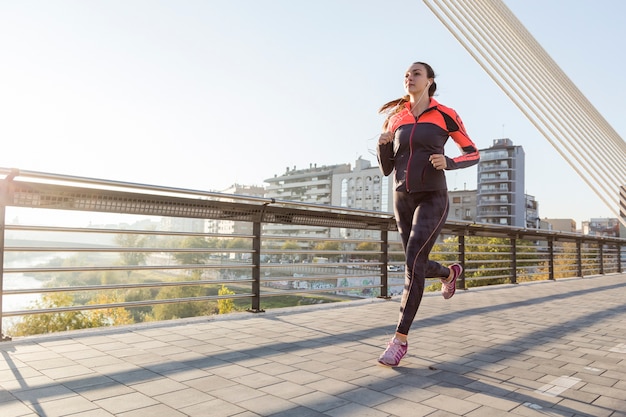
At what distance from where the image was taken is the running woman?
10.6 ft

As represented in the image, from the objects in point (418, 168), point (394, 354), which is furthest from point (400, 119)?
point (394, 354)

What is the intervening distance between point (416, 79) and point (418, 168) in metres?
0.65

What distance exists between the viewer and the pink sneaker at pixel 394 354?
3039mm

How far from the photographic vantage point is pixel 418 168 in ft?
10.7

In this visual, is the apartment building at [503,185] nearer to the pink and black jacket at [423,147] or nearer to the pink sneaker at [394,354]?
the pink and black jacket at [423,147]

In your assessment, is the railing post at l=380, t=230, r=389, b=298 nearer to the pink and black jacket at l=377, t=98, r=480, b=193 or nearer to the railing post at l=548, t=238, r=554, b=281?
the pink and black jacket at l=377, t=98, r=480, b=193

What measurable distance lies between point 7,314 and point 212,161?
14515 centimetres

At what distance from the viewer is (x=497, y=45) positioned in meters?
8.14

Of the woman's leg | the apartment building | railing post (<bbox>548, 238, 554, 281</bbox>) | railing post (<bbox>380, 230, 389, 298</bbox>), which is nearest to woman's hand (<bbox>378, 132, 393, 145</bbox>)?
the woman's leg

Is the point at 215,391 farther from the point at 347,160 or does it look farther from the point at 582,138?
the point at 347,160

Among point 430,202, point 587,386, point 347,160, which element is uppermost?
point 347,160

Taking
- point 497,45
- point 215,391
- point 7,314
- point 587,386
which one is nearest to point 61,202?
point 7,314

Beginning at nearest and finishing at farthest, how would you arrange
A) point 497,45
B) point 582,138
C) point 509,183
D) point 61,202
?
point 61,202 → point 497,45 → point 582,138 → point 509,183

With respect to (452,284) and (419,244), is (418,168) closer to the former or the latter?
(419,244)
